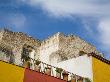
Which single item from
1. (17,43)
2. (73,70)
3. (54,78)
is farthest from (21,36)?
(54,78)

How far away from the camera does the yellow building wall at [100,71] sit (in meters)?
24.2

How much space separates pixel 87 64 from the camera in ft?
80.5

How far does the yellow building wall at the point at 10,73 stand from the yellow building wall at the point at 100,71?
764 cm

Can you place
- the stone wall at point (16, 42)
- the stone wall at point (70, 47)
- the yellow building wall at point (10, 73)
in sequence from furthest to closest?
the stone wall at point (70, 47) → the stone wall at point (16, 42) → the yellow building wall at point (10, 73)

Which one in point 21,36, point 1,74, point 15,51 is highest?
point 21,36

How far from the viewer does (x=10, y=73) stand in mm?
18016

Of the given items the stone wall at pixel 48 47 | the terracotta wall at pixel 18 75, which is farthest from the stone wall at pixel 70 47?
the terracotta wall at pixel 18 75

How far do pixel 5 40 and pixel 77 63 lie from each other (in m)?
10.9

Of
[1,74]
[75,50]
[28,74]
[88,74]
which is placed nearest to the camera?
[1,74]

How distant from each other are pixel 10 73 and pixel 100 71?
9454mm

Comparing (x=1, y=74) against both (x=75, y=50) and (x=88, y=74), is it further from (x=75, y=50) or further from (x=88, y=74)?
(x=75, y=50)

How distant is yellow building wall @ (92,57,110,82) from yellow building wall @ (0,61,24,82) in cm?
764

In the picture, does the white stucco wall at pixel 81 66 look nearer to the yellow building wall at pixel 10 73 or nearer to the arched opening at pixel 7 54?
the yellow building wall at pixel 10 73

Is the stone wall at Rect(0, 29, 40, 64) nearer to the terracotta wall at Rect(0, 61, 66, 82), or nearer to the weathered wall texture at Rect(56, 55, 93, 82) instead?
the weathered wall texture at Rect(56, 55, 93, 82)
